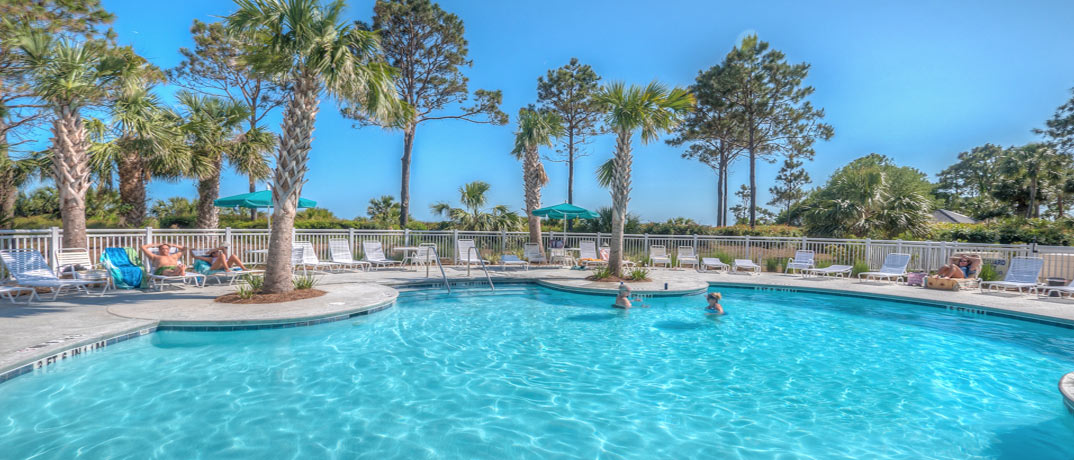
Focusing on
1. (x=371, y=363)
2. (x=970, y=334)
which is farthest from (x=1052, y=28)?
(x=371, y=363)

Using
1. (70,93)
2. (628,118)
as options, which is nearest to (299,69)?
(70,93)

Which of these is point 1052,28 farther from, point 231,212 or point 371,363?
point 231,212

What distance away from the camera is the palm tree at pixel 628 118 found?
10663 mm

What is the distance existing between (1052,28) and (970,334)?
9.56 m

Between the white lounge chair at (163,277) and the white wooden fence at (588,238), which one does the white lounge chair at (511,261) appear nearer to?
the white wooden fence at (588,238)

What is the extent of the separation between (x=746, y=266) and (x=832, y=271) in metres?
2.11

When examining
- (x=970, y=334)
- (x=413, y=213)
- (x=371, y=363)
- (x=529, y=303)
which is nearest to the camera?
(x=371, y=363)

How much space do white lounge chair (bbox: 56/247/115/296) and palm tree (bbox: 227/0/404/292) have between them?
2.92m

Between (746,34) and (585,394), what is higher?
(746,34)

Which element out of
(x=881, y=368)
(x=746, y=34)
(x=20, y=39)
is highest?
(x=746, y=34)

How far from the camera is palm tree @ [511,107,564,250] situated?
50.8ft

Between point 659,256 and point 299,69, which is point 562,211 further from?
point 299,69

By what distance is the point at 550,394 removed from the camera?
4.45 meters

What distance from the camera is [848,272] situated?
13.0 m
